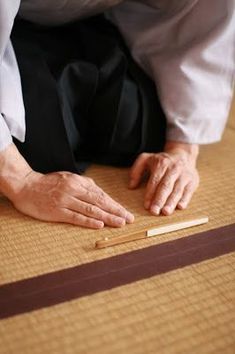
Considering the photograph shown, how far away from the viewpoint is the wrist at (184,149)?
124cm

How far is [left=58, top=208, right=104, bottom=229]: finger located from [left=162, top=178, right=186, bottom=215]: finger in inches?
6.1

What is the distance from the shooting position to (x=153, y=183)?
1121mm

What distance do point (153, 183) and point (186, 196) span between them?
0.26ft

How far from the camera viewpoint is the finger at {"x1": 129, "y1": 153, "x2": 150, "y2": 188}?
1173mm

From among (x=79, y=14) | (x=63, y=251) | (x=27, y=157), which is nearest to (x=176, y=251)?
(x=63, y=251)

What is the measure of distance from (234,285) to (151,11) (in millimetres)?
760

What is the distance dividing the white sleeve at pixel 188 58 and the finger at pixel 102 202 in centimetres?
32

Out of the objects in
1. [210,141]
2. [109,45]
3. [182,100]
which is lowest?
[210,141]

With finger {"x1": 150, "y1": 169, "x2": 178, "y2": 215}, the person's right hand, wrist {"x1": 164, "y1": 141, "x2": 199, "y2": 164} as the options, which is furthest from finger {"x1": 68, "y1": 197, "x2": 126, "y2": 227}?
wrist {"x1": 164, "y1": 141, "x2": 199, "y2": 164}

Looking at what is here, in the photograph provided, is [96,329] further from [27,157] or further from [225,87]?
[225,87]

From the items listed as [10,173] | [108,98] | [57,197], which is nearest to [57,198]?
[57,197]

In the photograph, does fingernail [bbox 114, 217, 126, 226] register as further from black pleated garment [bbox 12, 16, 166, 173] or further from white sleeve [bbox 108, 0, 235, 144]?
white sleeve [bbox 108, 0, 235, 144]

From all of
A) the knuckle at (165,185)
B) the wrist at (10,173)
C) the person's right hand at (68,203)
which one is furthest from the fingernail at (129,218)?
the wrist at (10,173)

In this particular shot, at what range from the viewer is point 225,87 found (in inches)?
51.4
